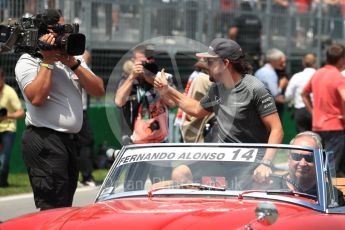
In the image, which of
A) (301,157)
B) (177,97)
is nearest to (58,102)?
(177,97)

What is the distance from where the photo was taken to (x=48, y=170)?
8.19 meters

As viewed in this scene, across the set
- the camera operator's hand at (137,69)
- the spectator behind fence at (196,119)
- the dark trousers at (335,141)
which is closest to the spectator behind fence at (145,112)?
the camera operator's hand at (137,69)

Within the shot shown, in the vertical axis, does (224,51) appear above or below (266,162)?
above

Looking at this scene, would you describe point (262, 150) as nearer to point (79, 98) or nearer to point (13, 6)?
point (79, 98)

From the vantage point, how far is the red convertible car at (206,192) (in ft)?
20.1

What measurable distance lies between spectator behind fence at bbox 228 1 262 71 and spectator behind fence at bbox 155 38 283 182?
11098mm

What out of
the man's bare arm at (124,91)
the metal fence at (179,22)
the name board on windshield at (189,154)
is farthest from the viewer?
the metal fence at (179,22)

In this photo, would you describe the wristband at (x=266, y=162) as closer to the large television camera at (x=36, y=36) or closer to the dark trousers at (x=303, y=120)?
the large television camera at (x=36, y=36)

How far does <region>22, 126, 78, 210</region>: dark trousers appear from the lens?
8.19m

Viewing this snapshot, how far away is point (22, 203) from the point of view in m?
12.4

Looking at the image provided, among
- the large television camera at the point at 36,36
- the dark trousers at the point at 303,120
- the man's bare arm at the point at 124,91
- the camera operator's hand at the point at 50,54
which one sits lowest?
the dark trousers at the point at 303,120

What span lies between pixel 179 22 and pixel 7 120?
510 cm

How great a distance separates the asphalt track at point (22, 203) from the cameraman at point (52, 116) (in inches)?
122

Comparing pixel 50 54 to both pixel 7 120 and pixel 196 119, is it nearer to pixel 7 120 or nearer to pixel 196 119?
pixel 196 119
